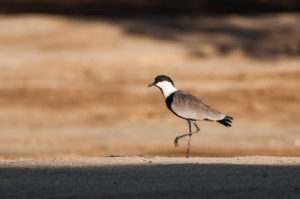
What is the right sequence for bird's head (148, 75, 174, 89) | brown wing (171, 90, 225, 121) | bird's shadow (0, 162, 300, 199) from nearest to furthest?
bird's shadow (0, 162, 300, 199) → brown wing (171, 90, 225, 121) → bird's head (148, 75, 174, 89)

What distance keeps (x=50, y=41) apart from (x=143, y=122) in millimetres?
9334

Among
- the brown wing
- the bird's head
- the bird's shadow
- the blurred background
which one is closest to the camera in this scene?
the bird's shadow

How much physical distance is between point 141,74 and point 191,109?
601 inches

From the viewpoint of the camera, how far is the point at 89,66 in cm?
2503

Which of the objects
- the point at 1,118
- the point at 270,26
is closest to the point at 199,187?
the point at 1,118

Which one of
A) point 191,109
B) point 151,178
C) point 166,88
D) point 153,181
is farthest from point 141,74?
point 153,181

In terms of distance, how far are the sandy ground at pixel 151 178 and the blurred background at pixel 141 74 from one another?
191 inches

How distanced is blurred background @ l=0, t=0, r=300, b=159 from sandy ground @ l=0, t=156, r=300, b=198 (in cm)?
486

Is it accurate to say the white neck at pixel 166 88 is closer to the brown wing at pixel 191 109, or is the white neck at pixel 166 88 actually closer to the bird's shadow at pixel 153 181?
the brown wing at pixel 191 109

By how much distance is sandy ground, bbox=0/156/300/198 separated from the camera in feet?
22.3

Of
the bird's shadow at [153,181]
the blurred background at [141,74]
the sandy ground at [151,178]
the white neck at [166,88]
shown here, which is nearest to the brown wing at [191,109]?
the white neck at [166,88]

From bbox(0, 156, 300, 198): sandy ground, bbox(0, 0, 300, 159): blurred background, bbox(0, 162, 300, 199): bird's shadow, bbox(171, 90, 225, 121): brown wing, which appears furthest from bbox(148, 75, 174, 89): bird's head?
bbox(0, 0, 300, 159): blurred background

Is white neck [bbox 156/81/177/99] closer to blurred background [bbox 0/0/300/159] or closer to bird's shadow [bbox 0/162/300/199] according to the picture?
bird's shadow [bbox 0/162/300/199]

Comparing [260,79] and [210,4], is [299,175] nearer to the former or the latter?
[260,79]
